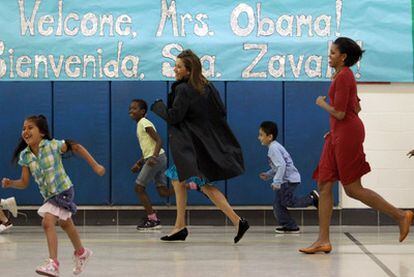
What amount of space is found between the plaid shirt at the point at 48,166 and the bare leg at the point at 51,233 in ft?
0.56

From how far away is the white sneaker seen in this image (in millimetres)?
10023

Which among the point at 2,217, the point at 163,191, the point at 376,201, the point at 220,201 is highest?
the point at 376,201

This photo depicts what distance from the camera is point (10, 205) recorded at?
395 inches

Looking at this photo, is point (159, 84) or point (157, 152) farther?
point (159, 84)

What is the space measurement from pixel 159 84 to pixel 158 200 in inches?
55.7

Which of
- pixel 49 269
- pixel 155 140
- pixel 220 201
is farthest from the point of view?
pixel 155 140

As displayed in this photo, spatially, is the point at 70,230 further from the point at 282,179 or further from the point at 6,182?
the point at 282,179

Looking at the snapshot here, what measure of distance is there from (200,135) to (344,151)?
155 centimetres

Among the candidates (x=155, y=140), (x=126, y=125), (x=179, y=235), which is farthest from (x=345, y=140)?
(x=126, y=125)

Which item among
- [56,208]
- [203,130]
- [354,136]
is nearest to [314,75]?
[203,130]

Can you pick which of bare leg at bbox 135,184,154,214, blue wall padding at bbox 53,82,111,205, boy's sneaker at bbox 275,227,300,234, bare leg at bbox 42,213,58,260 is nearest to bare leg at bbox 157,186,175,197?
→ bare leg at bbox 135,184,154,214

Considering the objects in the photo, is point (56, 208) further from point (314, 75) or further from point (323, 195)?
point (314, 75)

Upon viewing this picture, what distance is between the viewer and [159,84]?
10766 mm

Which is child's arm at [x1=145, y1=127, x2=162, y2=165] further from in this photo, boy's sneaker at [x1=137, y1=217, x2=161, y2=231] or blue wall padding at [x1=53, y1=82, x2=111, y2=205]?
blue wall padding at [x1=53, y1=82, x2=111, y2=205]
